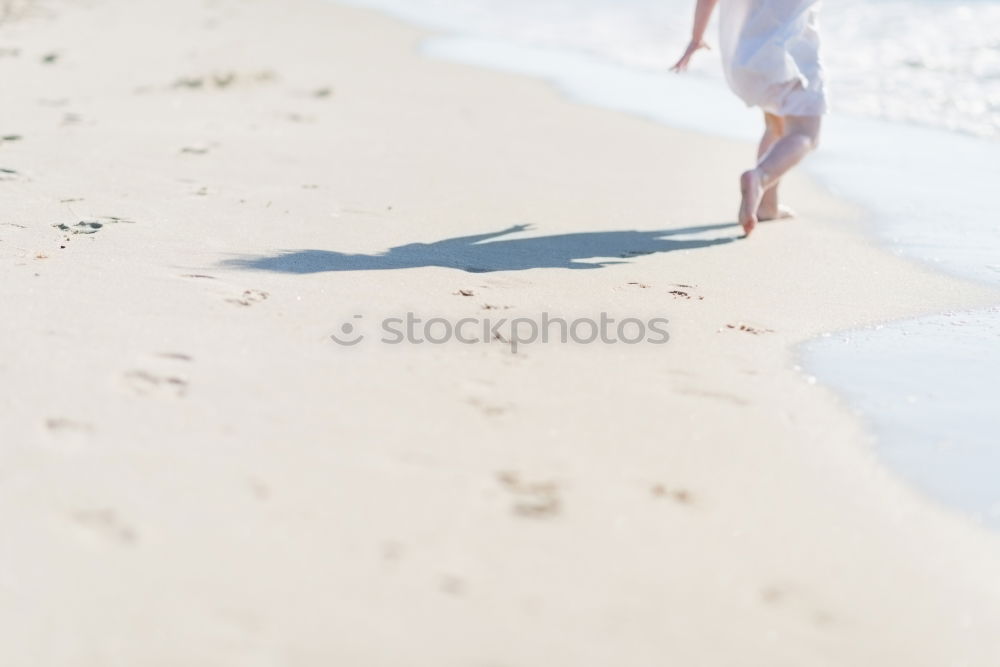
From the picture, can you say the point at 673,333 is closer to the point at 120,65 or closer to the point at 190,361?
the point at 190,361

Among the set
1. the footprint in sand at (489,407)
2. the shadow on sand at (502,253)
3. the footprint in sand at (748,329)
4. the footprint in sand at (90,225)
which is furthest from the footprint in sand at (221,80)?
the footprint in sand at (489,407)

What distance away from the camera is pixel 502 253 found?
3.52m

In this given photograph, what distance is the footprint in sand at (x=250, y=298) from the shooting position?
279cm

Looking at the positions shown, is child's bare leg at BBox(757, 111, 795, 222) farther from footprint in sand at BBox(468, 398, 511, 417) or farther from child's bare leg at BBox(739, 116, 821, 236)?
footprint in sand at BBox(468, 398, 511, 417)

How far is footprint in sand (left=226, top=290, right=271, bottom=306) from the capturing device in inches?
110

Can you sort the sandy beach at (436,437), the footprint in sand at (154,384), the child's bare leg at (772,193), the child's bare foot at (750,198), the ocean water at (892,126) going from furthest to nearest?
the child's bare leg at (772,193), the child's bare foot at (750,198), the ocean water at (892,126), the footprint in sand at (154,384), the sandy beach at (436,437)

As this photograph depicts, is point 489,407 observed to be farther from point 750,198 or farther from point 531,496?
point 750,198

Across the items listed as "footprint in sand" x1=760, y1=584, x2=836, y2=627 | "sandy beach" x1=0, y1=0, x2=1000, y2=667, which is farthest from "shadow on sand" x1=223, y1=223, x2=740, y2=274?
"footprint in sand" x1=760, y1=584, x2=836, y2=627

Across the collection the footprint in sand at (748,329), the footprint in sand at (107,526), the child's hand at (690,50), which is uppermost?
the child's hand at (690,50)

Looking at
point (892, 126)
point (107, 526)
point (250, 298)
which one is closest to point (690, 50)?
point (250, 298)

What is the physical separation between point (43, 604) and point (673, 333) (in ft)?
5.60

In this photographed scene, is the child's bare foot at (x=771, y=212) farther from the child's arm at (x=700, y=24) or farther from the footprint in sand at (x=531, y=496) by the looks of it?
the footprint in sand at (x=531, y=496)

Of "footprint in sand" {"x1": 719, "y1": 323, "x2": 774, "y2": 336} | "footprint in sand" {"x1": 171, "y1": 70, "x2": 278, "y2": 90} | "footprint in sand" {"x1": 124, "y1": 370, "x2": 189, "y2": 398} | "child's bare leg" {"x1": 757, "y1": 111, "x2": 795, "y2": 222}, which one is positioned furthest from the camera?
"footprint in sand" {"x1": 171, "y1": 70, "x2": 278, "y2": 90}

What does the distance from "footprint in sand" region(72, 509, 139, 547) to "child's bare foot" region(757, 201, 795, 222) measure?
2.85 m
